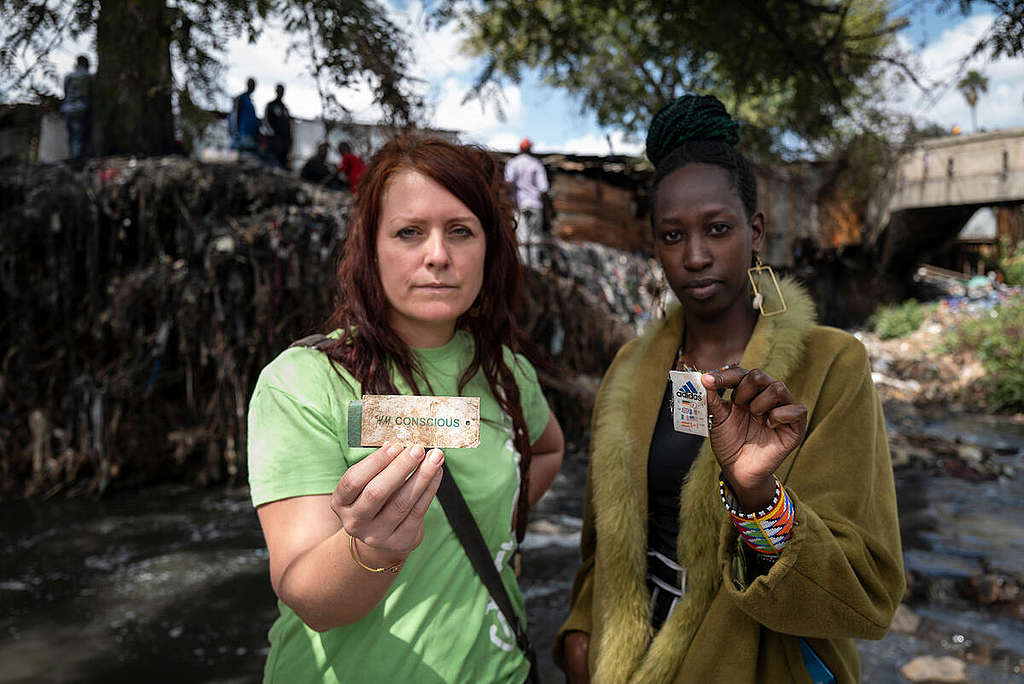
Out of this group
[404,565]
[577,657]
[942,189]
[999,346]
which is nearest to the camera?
[404,565]

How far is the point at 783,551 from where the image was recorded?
4.67 feet

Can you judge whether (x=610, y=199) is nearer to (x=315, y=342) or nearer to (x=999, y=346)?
(x=999, y=346)

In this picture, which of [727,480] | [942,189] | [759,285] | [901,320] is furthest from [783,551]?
[942,189]

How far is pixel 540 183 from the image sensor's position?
389 inches

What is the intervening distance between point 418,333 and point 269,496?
21.4 inches

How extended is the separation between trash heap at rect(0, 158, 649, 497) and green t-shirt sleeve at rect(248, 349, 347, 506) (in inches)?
204

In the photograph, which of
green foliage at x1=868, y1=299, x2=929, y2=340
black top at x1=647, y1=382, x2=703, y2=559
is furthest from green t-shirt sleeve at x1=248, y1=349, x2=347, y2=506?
green foliage at x1=868, y1=299, x2=929, y2=340

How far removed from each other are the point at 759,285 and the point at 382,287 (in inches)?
42.0

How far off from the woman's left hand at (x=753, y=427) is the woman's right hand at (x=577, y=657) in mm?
886

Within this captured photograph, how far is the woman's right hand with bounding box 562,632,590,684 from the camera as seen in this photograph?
78.8 inches

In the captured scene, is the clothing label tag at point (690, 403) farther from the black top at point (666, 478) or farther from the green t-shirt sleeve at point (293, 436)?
the green t-shirt sleeve at point (293, 436)

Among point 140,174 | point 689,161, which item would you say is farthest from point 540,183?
point 689,161

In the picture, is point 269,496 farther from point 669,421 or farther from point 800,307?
point 800,307

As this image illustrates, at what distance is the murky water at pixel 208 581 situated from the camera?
4.00 m
